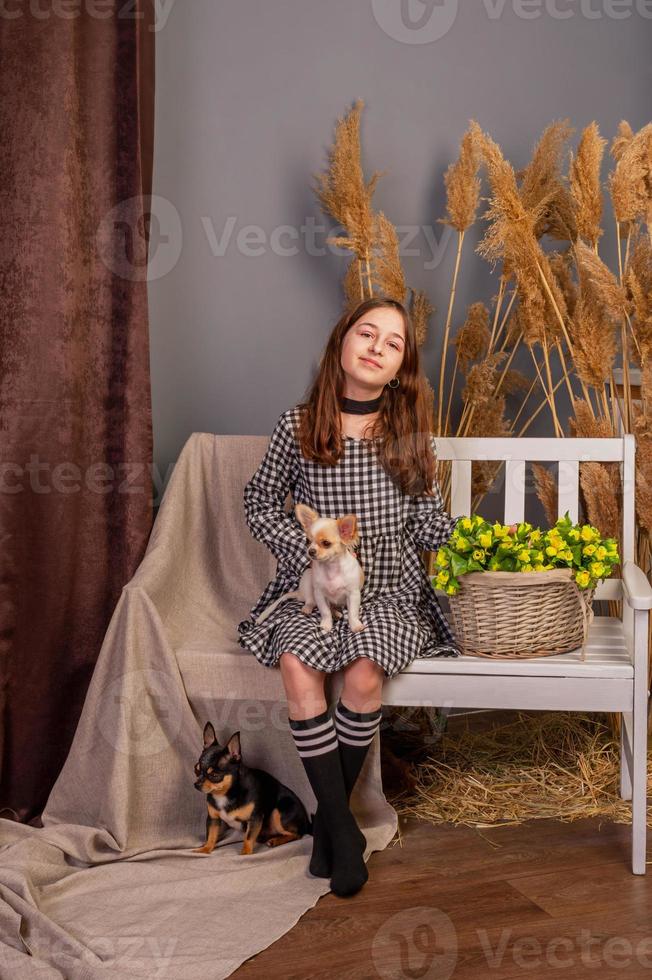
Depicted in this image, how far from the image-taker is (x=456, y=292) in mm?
2895

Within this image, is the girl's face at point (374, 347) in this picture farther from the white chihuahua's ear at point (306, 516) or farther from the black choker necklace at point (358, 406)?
the white chihuahua's ear at point (306, 516)

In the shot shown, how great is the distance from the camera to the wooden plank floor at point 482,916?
60.7 inches

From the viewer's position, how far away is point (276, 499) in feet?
7.14

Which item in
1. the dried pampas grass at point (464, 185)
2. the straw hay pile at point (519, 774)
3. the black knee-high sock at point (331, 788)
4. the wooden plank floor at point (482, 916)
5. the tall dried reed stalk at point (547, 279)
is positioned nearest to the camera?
the wooden plank floor at point (482, 916)

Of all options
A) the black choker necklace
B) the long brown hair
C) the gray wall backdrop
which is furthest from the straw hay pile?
the gray wall backdrop

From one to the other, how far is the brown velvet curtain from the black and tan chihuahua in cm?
48

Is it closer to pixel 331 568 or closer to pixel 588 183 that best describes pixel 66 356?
pixel 331 568

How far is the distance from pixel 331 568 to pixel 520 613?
38 cm

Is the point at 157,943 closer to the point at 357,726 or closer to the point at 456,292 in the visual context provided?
the point at 357,726

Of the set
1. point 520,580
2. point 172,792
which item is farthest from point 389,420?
point 172,792

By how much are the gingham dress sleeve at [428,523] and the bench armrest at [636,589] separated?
0.39m

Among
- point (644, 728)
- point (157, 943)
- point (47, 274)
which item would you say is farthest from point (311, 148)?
point (157, 943)

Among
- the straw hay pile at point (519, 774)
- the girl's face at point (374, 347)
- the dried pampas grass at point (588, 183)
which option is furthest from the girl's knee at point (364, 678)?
the dried pampas grass at point (588, 183)

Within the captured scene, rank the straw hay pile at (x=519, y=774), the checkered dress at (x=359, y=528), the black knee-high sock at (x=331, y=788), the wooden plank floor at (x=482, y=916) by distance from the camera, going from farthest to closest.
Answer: the straw hay pile at (x=519, y=774)
the checkered dress at (x=359, y=528)
the black knee-high sock at (x=331, y=788)
the wooden plank floor at (x=482, y=916)
